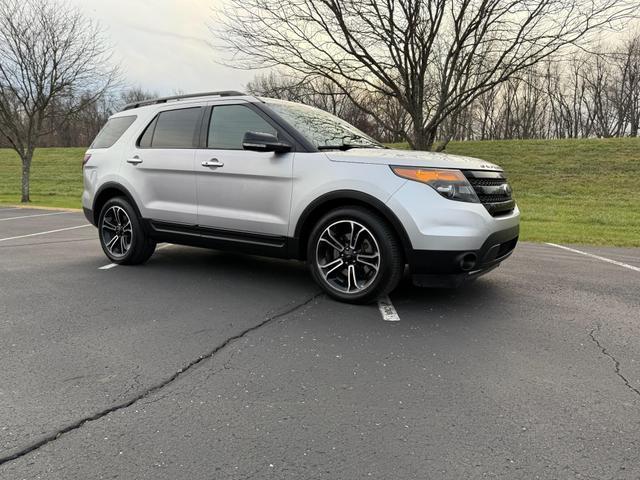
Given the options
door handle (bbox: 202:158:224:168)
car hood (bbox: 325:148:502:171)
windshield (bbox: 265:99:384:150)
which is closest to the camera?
car hood (bbox: 325:148:502:171)

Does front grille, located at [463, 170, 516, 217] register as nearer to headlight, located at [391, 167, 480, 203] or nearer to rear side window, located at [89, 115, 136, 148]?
headlight, located at [391, 167, 480, 203]

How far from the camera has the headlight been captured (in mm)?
3820

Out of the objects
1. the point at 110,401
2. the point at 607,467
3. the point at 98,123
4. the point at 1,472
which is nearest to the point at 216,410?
the point at 110,401

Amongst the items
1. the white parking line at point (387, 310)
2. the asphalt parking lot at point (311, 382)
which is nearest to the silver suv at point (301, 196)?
the white parking line at point (387, 310)

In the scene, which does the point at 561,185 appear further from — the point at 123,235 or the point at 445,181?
the point at 123,235

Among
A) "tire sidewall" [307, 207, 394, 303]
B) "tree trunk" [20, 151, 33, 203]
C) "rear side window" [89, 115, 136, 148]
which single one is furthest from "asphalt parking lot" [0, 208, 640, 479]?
"tree trunk" [20, 151, 33, 203]

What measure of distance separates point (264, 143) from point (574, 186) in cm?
2159

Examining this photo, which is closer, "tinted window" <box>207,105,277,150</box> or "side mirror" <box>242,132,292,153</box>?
"side mirror" <box>242,132,292,153</box>

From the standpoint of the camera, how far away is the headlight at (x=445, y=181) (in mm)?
3820

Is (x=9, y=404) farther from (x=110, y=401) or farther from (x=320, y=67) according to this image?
(x=320, y=67)

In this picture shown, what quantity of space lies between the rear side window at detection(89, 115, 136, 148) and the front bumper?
158 inches

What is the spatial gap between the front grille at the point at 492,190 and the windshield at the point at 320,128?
4.11ft

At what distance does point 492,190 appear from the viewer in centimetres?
416

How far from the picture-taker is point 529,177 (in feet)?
79.5
